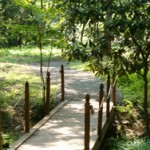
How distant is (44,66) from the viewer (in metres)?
18.9

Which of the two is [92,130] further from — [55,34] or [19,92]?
[19,92]

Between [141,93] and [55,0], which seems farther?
[141,93]

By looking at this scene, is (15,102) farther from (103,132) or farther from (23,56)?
(23,56)

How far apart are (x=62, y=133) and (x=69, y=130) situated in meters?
0.25

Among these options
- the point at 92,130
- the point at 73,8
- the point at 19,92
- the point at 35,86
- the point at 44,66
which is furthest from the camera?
the point at 44,66

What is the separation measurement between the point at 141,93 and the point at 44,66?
10574mm

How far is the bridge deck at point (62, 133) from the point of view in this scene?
20.4 ft

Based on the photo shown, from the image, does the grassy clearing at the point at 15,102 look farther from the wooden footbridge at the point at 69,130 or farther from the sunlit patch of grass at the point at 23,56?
the sunlit patch of grass at the point at 23,56

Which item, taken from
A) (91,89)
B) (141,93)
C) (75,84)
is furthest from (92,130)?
(75,84)

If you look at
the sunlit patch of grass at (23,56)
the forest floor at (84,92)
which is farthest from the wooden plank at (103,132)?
the sunlit patch of grass at (23,56)

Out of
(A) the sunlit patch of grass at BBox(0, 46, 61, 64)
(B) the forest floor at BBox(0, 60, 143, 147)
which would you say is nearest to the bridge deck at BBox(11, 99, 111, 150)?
(B) the forest floor at BBox(0, 60, 143, 147)

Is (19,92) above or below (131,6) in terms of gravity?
below

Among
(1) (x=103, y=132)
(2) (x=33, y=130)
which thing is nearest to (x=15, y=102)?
(2) (x=33, y=130)

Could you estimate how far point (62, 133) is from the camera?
275 inches
